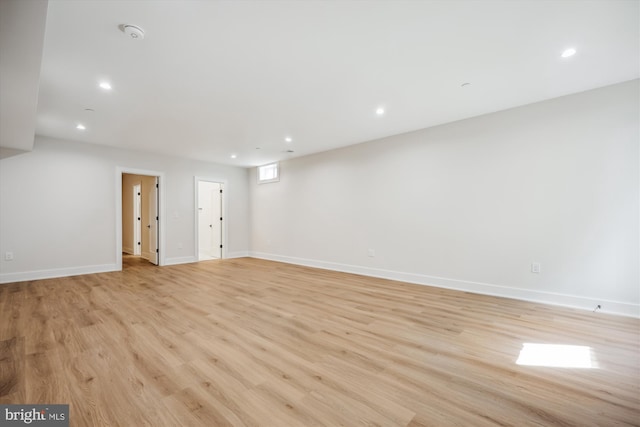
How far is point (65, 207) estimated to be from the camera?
5102 millimetres

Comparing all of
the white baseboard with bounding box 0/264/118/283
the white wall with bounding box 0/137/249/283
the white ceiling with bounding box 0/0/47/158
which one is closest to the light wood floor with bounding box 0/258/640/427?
the white baseboard with bounding box 0/264/118/283

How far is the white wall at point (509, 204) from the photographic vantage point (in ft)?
10.1

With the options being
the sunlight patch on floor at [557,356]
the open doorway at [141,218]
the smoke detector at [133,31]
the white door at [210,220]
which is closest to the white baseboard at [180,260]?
the open doorway at [141,218]

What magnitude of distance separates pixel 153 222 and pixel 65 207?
1739 mm

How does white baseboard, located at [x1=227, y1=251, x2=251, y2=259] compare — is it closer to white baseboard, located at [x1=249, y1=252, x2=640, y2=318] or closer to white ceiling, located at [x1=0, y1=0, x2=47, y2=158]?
white baseboard, located at [x1=249, y1=252, x2=640, y2=318]

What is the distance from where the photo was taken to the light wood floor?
1.52 m

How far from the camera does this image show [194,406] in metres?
1.55

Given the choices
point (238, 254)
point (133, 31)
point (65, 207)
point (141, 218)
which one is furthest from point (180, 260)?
point (133, 31)

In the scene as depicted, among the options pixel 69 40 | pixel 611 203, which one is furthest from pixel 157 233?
pixel 611 203

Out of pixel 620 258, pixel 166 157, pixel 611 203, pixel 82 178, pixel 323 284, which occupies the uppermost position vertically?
pixel 166 157

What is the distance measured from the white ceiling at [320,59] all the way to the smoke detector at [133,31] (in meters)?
0.05

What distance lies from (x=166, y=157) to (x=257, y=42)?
17.1 ft

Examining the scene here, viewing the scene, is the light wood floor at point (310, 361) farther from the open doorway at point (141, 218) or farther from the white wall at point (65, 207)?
the open doorway at point (141, 218)

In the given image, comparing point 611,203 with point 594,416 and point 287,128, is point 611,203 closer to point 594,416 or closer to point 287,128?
point 594,416
